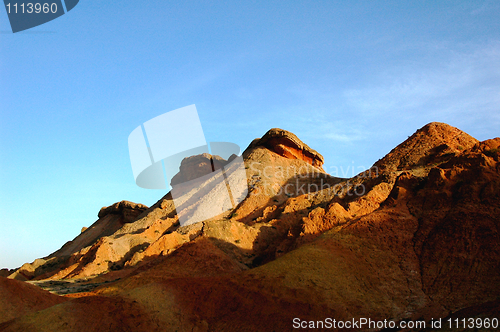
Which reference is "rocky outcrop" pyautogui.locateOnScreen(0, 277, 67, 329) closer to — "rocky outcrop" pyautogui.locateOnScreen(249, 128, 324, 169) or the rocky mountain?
the rocky mountain

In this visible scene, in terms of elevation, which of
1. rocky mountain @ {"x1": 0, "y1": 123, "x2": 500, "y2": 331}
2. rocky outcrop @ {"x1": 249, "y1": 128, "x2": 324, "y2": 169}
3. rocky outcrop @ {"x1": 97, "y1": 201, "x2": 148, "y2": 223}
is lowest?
rocky mountain @ {"x1": 0, "y1": 123, "x2": 500, "y2": 331}

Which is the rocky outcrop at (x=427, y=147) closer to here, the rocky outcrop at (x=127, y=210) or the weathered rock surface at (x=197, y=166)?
the weathered rock surface at (x=197, y=166)

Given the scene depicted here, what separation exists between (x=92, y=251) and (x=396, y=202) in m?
22.1

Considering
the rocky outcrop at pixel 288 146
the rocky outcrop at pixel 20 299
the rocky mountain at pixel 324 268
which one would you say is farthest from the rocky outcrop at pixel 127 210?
the rocky outcrop at pixel 20 299

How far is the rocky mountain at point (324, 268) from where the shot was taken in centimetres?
1518

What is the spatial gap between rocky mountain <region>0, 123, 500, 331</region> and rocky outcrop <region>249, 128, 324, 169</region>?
16.5 m

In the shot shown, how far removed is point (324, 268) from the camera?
17.8 m

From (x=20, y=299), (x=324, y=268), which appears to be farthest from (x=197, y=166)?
(x=324, y=268)

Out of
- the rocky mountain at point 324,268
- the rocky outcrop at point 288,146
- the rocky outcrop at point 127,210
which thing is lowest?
the rocky mountain at point 324,268

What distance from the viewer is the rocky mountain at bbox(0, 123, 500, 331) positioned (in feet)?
49.8

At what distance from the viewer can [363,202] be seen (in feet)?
80.6

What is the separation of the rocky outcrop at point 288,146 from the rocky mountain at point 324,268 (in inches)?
649

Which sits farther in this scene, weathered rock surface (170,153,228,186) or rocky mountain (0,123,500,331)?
weathered rock surface (170,153,228,186)

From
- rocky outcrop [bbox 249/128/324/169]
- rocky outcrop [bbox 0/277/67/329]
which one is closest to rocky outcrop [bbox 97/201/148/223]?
rocky outcrop [bbox 249/128/324/169]
